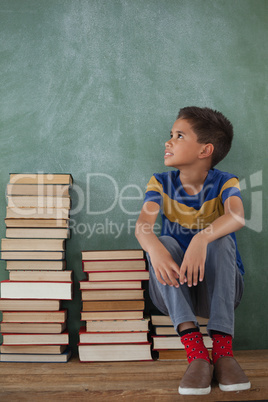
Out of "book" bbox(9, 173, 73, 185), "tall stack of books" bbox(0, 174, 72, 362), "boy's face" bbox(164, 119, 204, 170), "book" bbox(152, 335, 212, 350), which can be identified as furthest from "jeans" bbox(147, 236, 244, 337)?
"book" bbox(9, 173, 73, 185)

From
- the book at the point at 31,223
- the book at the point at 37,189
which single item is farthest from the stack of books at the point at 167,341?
the book at the point at 37,189

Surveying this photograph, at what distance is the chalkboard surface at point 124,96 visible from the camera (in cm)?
190

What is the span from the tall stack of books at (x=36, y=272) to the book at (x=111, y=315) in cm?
10

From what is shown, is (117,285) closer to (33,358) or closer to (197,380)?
(33,358)

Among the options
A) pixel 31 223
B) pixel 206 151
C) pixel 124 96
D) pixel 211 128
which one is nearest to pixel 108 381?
pixel 31 223

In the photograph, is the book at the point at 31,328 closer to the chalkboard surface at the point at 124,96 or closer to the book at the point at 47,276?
the book at the point at 47,276

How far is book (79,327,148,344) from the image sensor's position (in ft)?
5.24

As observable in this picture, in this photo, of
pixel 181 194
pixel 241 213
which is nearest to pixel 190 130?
pixel 181 194

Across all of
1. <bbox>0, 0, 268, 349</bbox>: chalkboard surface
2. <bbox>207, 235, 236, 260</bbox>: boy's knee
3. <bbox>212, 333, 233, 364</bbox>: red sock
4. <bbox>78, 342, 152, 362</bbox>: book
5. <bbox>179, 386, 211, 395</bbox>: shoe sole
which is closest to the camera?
<bbox>179, 386, 211, 395</bbox>: shoe sole

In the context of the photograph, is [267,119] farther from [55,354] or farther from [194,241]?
[55,354]

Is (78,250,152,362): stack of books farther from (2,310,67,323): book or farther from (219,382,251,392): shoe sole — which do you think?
(219,382,251,392): shoe sole

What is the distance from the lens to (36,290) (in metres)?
1.62

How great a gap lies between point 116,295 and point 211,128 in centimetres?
82

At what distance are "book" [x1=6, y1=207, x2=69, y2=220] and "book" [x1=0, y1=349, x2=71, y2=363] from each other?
583 millimetres
